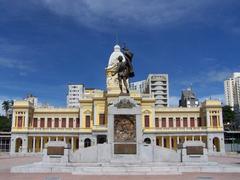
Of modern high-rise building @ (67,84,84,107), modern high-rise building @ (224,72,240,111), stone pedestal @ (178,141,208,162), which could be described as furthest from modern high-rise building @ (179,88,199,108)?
stone pedestal @ (178,141,208,162)

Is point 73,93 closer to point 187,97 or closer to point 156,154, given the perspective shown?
point 187,97

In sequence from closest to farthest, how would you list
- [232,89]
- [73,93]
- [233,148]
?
[233,148] < [232,89] < [73,93]

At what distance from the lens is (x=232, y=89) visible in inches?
6196

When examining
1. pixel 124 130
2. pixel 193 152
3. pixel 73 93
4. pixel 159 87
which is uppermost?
pixel 73 93

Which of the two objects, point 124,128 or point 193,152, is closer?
point 193,152

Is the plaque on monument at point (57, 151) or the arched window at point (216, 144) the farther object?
the arched window at point (216, 144)

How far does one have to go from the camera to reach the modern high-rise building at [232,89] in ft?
497

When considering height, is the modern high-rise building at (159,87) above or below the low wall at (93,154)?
above

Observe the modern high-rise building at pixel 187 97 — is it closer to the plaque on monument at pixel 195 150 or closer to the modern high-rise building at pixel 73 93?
the modern high-rise building at pixel 73 93

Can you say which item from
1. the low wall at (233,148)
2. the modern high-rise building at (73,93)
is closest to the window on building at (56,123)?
the low wall at (233,148)

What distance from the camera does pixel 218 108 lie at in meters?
69.8

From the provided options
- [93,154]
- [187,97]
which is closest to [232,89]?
[187,97]

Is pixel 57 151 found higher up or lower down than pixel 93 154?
higher up

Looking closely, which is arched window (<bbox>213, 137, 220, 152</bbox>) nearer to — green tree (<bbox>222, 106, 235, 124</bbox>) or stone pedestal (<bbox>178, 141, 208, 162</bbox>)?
green tree (<bbox>222, 106, 235, 124</bbox>)
